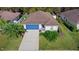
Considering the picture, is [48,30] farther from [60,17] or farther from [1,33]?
[1,33]

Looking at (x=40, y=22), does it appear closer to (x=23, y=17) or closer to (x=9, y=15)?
(x=23, y=17)

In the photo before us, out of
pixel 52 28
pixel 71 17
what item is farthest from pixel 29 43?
pixel 71 17

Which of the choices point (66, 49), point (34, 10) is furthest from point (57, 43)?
point (34, 10)

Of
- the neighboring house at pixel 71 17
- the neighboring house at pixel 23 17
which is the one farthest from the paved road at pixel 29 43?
the neighboring house at pixel 71 17

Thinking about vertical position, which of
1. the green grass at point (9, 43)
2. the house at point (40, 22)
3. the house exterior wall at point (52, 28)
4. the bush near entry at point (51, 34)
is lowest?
the green grass at point (9, 43)

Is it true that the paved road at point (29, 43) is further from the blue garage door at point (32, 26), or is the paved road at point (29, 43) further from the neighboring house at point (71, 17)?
the neighboring house at point (71, 17)
